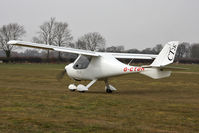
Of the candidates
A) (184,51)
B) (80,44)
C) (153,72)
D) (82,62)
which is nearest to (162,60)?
(153,72)

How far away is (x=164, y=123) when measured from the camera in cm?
823

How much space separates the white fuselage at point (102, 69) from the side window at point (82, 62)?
0.16 m

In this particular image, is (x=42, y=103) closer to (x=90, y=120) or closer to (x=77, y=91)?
(x=90, y=120)

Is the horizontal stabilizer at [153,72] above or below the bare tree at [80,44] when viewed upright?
below

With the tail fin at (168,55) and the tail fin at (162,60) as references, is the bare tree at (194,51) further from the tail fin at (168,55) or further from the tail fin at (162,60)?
the tail fin at (168,55)

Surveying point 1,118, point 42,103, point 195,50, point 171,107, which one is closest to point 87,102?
point 42,103

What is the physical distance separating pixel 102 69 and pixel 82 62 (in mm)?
1481

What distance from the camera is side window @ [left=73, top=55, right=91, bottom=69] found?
1644 centimetres

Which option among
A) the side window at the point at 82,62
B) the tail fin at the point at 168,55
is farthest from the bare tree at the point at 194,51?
the tail fin at the point at 168,55

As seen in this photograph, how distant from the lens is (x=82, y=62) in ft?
54.5

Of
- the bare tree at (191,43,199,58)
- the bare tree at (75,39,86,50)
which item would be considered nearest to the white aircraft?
the bare tree at (75,39,86,50)

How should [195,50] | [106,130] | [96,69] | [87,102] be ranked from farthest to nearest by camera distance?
[195,50] < [96,69] < [87,102] < [106,130]

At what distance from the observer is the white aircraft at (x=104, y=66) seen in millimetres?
14755

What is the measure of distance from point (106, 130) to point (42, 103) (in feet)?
14.6
